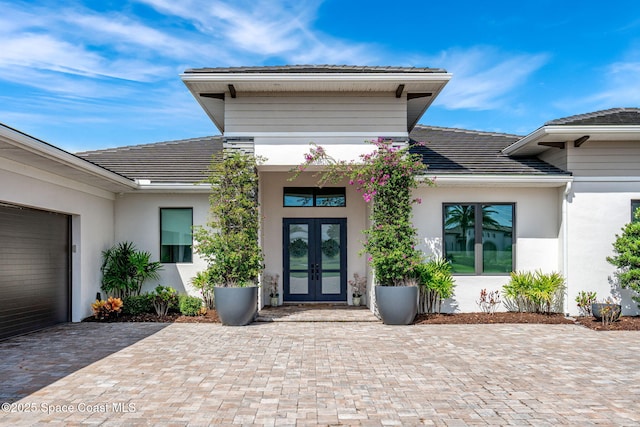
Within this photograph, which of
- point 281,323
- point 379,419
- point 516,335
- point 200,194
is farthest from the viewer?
point 200,194

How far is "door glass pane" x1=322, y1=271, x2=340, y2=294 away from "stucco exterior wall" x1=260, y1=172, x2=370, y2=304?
1.02 ft

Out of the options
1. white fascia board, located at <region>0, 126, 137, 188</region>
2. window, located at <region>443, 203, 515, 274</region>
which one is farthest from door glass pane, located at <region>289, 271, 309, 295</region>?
white fascia board, located at <region>0, 126, 137, 188</region>

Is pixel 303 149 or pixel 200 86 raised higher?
pixel 200 86

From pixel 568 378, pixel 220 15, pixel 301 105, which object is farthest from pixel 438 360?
pixel 220 15

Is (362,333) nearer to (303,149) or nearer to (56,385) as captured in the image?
(303,149)

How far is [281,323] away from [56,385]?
16.3 feet

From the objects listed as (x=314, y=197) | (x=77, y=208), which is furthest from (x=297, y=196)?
(x=77, y=208)

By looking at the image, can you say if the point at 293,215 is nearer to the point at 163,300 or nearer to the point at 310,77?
the point at 163,300

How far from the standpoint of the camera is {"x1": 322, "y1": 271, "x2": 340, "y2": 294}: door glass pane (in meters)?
12.9

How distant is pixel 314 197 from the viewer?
42.6ft

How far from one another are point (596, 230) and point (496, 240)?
2.14 metres

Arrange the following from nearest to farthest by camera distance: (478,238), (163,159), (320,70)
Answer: (320,70)
(478,238)
(163,159)

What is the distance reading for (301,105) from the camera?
10508mm

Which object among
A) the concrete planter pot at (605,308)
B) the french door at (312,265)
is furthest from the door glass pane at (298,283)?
the concrete planter pot at (605,308)
